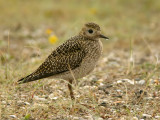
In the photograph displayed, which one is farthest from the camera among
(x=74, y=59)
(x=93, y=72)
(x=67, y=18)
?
(x=67, y=18)

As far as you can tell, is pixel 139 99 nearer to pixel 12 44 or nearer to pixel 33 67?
pixel 33 67

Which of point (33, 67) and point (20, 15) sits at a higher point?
point (20, 15)

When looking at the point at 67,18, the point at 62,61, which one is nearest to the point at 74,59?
the point at 62,61

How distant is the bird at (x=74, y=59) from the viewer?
Answer: 600 centimetres

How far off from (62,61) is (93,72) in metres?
2.04

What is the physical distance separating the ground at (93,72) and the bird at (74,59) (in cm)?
24

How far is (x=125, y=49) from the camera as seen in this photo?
11.6m

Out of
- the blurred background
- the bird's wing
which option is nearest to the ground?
the blurred background

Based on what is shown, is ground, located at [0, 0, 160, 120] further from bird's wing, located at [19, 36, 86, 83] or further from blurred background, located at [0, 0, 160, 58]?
bird's wing, located at [19, 36, 86, 83]

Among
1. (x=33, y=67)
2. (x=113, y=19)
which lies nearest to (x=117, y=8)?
(x=113, y=19)

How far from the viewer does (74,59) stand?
6066mm

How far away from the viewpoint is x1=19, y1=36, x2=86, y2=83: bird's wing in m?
6.04

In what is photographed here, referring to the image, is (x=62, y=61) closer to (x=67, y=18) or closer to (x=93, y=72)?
(x=93, y=72)

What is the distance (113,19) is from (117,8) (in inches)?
68.4
